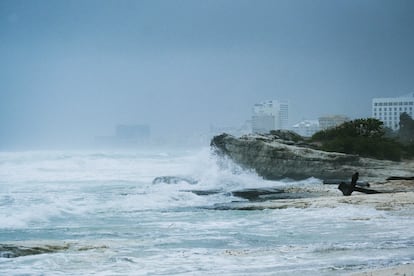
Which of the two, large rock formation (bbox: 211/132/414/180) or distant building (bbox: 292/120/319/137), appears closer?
large rock formation (bbox: 211/132/414/180)

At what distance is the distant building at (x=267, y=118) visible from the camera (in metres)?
150

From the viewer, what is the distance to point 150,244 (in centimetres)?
1285

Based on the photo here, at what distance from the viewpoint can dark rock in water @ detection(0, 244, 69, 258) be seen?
37.4 ft

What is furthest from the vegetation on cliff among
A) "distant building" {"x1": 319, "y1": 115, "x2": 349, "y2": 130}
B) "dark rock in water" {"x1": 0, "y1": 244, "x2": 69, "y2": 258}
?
"distant building" {"x1": 319, "y1": 115, "x2": 349, "y2": 130}

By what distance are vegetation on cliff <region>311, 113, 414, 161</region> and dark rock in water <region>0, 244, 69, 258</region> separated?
1071 inches

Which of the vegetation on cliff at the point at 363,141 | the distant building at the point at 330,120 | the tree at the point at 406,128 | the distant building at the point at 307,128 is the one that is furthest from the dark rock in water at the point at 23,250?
the distant building at the point at 307,128

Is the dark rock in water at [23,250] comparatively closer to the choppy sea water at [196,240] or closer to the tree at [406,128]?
the choppy sea water at [196,240]

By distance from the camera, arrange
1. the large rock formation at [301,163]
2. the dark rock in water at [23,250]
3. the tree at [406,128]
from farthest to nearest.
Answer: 1. the tree at [406,128]
2. the large rock formation at [301,163]
3. the dark rock in water at [23,250]

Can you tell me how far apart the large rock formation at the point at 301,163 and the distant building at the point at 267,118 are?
101607 mm

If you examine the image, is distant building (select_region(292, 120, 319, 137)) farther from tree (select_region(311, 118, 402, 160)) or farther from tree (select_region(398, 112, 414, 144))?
tree (select_region(311, 118, 402, 160))

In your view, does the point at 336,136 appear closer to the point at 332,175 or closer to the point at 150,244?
the point at 332,175

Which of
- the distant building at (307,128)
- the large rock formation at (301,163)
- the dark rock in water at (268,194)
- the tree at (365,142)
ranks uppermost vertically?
the distant building at (307,128)

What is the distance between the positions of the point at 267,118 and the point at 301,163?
121 metres

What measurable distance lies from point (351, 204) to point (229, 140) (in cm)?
1952
